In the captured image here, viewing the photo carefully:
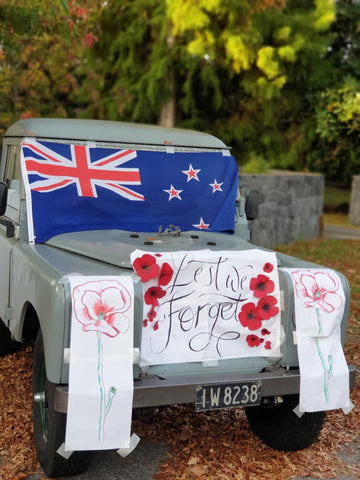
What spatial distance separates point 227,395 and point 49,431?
952mm

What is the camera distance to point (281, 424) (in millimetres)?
3996

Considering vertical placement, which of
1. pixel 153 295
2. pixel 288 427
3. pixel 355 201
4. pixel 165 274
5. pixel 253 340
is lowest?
pixel 355 201

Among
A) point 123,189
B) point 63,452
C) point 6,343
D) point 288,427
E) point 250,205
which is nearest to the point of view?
point 63,452

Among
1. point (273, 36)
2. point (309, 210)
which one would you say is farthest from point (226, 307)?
point (273, 36)

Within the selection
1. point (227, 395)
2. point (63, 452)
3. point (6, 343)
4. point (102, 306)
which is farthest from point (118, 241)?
point (6, 343)

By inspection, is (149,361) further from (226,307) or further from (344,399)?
(344,399)

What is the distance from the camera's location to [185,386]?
331 cm

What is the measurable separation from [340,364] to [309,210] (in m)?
10.9

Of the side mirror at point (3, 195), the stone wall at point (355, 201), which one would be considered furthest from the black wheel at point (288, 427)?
the stone wall at point (355, 201)

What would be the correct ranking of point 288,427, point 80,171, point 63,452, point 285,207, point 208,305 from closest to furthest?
1. point 63,452
2. point 208,305
3. point 288,427
4. point 80,171
5. point 285,207

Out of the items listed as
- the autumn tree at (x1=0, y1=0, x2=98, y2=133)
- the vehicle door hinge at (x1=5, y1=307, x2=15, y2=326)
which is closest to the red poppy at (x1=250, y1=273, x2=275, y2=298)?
the vehicle door hinge at (x1=5, y1=307, x2=15, y2=326)

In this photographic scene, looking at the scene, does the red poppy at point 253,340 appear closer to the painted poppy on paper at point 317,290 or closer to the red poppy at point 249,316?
the red poppy at point 249,316

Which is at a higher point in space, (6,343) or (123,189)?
(123,189)

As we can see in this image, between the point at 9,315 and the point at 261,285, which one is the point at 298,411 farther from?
the point at 9,315
